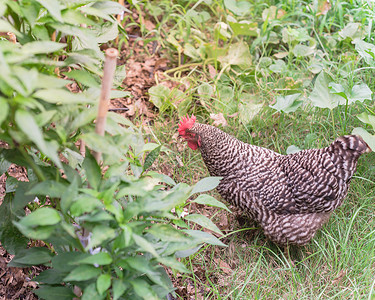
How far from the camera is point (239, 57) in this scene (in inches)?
155

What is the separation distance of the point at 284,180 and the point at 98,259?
1699mm

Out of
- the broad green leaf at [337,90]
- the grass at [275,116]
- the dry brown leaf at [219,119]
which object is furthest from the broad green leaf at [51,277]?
the broad green leaf at [337,90]

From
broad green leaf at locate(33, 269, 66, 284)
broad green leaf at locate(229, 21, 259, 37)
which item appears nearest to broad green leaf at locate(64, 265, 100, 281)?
broad green leaf at locate(33, 269, 66, 284)

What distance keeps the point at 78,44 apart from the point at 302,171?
1.58 meters

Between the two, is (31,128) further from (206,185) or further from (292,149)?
(292,149)

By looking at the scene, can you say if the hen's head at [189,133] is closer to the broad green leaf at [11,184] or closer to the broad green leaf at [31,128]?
the broad green leaf at [11,184]

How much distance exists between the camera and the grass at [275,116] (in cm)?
263

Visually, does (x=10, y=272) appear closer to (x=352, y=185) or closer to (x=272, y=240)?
(x=272, y=240)

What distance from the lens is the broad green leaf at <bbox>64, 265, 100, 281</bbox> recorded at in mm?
1392

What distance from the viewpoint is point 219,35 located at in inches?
158

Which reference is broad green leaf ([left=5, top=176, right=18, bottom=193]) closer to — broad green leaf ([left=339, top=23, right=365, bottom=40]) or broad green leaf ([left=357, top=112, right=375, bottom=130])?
broad green leaf ([left=357, top=112, right=375, bottom=130])

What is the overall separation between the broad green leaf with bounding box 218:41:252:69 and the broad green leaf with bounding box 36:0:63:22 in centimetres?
267

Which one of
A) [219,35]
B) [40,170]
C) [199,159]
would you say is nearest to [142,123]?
[199,159]

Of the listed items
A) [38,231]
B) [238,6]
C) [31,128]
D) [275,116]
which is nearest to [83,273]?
[38,231]
